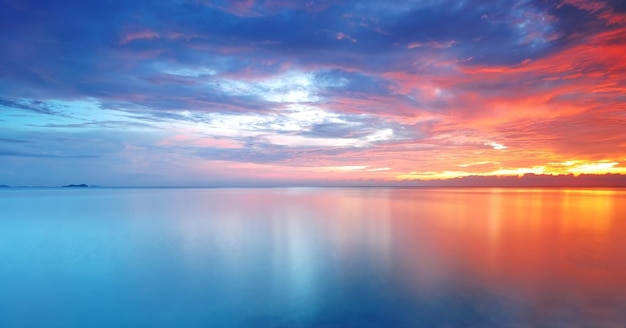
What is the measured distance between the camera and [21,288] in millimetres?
10203

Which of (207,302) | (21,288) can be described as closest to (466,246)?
(207,302)

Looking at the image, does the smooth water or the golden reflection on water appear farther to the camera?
the golden reflection on water

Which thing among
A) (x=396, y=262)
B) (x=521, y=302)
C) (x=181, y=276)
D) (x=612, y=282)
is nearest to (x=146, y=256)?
(x=181, y=276)

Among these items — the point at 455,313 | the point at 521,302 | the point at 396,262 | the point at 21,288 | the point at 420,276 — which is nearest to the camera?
the point at 455,313

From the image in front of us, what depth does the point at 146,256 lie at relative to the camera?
561 inches

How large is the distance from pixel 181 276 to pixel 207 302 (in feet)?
9.62

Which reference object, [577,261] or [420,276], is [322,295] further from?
[577,261]

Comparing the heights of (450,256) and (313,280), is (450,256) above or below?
above

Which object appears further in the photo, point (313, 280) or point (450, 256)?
point (450, 256)

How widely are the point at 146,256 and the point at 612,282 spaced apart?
628 inches

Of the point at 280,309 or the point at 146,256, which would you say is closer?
the point at 280,309

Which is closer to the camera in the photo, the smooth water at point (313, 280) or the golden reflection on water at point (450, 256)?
the smooth water at point (313, 280)

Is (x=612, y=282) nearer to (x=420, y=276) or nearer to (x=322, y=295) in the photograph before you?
(x=420, y=276)

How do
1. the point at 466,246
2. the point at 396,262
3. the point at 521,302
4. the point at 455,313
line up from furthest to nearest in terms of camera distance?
the point at 466,246
the point at 396,262
the point at 521,302
the point at 455,313
